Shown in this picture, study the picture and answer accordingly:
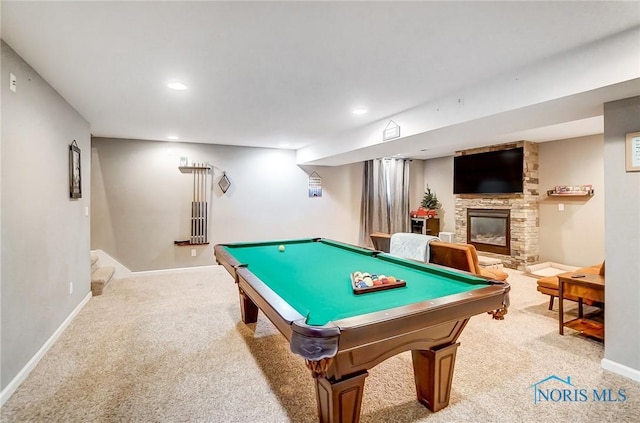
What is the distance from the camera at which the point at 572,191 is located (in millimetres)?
5121

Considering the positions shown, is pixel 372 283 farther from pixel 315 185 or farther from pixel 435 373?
→ pixel 315 185

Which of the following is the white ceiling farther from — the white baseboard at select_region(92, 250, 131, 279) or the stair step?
the white baseboard at select_region(92, 250, 131, 279)

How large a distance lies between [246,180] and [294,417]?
4.63 m

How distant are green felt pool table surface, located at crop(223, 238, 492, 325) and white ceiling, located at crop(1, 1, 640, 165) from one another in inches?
57.2

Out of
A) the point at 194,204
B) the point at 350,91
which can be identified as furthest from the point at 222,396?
the point at 194,204

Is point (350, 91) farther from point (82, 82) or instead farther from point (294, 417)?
point (294, 417)

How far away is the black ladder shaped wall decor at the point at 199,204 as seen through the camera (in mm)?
5484

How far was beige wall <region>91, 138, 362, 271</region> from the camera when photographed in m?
5.04

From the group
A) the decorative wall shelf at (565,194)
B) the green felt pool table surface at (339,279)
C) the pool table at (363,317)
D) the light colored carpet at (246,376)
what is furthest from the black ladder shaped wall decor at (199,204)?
the decorative wall shelf at (565,194)

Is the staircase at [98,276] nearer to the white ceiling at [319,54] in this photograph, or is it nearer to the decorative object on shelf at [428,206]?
the white ceiling at [319,54]

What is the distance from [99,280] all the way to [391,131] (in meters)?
4.31

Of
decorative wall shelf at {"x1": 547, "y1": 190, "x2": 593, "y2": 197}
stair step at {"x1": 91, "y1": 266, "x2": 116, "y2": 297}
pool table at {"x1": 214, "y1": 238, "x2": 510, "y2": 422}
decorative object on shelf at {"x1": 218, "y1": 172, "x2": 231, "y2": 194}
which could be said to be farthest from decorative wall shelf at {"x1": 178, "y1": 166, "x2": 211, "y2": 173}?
decorative wall shelf at {"x1": 547, "y1": 190, "x2": 593, "y2": 197}

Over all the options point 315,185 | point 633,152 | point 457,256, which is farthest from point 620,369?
point 315,185

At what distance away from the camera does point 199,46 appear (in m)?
2.06
